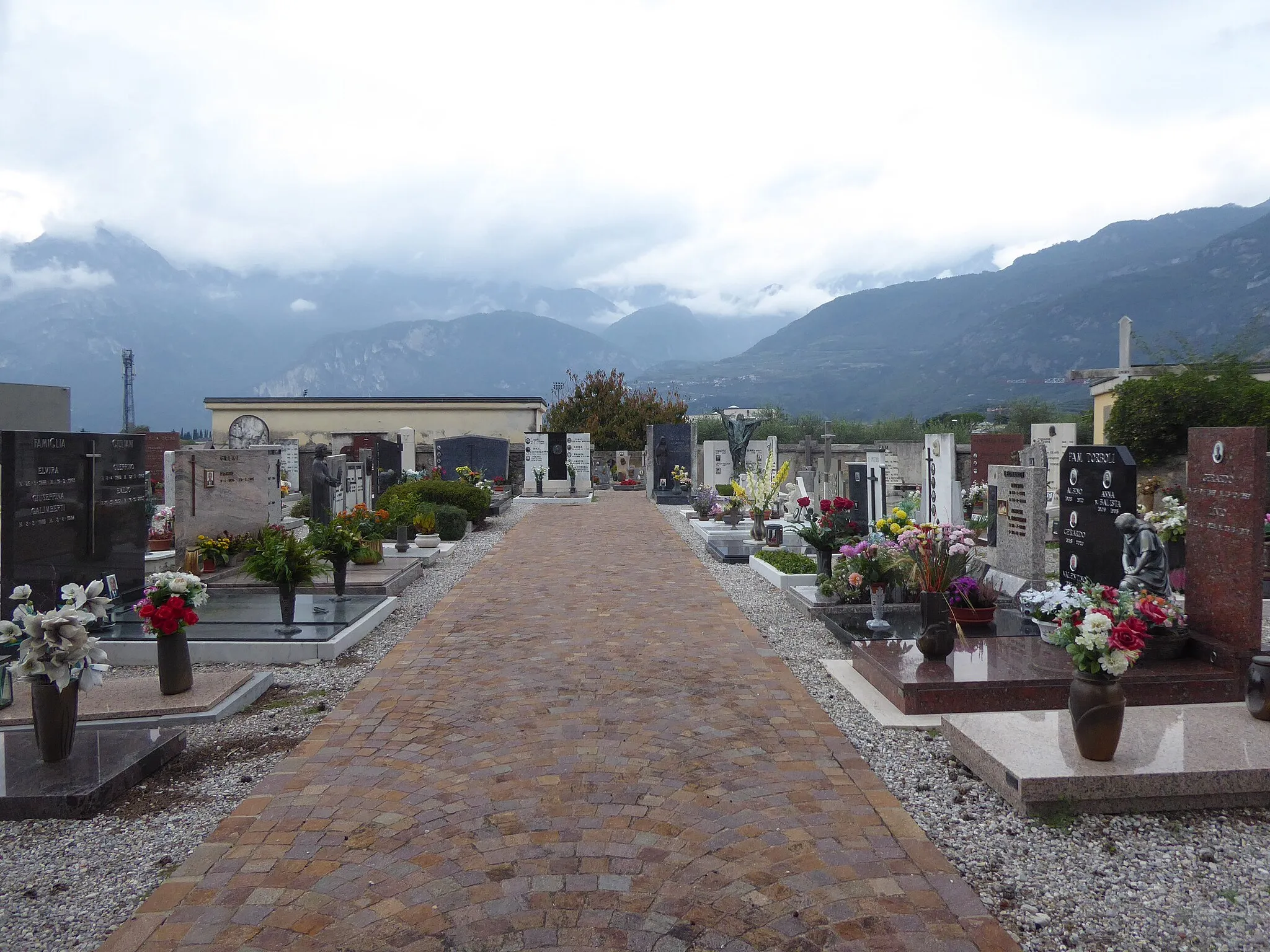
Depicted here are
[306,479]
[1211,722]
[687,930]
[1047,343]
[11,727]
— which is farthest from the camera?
[1047,343]

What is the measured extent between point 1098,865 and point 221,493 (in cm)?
1068

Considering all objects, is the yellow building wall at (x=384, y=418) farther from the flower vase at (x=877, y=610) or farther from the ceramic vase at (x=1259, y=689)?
the ceramic vase at (x=1259, y=689)

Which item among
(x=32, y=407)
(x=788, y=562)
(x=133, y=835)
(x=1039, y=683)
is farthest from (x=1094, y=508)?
(x=32, y=407)

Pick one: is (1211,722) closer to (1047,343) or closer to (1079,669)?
(1079,669)

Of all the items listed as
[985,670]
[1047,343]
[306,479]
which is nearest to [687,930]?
[985,670]

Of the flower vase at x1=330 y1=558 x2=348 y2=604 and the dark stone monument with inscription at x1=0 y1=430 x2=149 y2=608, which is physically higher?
the dark stone monument with inscription at x1=0 y1=430 x2=149 y2=608

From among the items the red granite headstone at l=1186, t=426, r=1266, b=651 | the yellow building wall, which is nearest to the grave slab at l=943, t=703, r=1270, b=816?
the red granite headstone at l=1186, t=426, r=1266, b=651

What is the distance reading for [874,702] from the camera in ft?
18.8

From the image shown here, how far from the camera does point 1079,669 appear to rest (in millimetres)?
4277

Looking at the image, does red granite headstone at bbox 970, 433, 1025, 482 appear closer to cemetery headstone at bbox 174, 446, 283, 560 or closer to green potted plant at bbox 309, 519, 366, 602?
green potted plant at bbox 309, 519, 366, 602

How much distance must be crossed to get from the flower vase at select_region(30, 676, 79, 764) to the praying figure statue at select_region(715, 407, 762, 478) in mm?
17603

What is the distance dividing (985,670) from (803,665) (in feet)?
4.98

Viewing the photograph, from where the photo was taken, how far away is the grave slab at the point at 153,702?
5.29 m

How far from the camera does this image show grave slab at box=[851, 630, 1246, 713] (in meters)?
5.40
